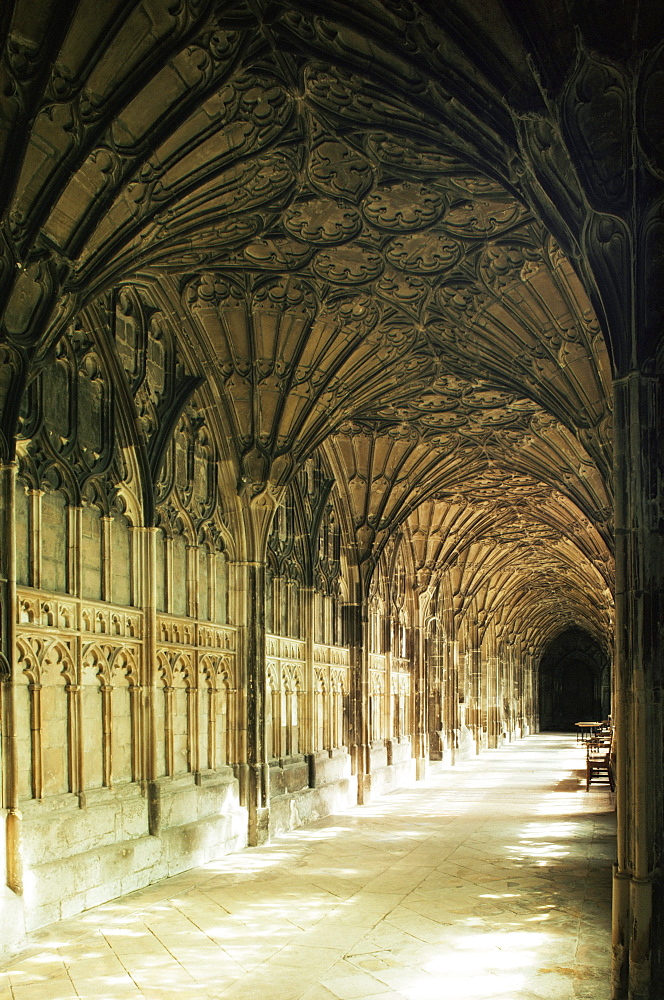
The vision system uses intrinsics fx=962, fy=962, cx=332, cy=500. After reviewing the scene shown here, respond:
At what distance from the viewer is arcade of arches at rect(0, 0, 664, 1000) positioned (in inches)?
235

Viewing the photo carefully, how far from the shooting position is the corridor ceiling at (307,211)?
648cm

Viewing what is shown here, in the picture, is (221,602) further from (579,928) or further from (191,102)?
(191,102)

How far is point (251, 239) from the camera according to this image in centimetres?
956

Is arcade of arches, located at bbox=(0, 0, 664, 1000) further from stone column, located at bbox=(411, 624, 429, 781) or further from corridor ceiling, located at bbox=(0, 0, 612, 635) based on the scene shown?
stone column, located at bbox=(411, 624, 429, 781)

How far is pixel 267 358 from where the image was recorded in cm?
1230

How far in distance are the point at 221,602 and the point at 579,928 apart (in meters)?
6.58

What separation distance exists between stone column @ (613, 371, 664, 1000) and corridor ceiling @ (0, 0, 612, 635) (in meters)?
1.19

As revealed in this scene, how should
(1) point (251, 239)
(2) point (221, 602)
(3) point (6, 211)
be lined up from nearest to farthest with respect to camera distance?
(3) point (6, 211)
(1) point (251, 239)
(2) point (221, 602)

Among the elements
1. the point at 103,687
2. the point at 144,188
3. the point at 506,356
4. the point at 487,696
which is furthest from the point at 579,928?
the point at 487,696

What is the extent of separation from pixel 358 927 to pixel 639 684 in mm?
4137

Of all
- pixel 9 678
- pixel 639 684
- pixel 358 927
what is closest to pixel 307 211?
pixel 9 678

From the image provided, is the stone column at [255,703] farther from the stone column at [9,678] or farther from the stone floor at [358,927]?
the stone column at [9,678]

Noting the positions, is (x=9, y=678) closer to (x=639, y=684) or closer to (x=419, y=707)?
(x=639, y=684)

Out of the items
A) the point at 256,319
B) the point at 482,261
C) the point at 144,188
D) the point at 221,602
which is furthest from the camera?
the point at 221,602
